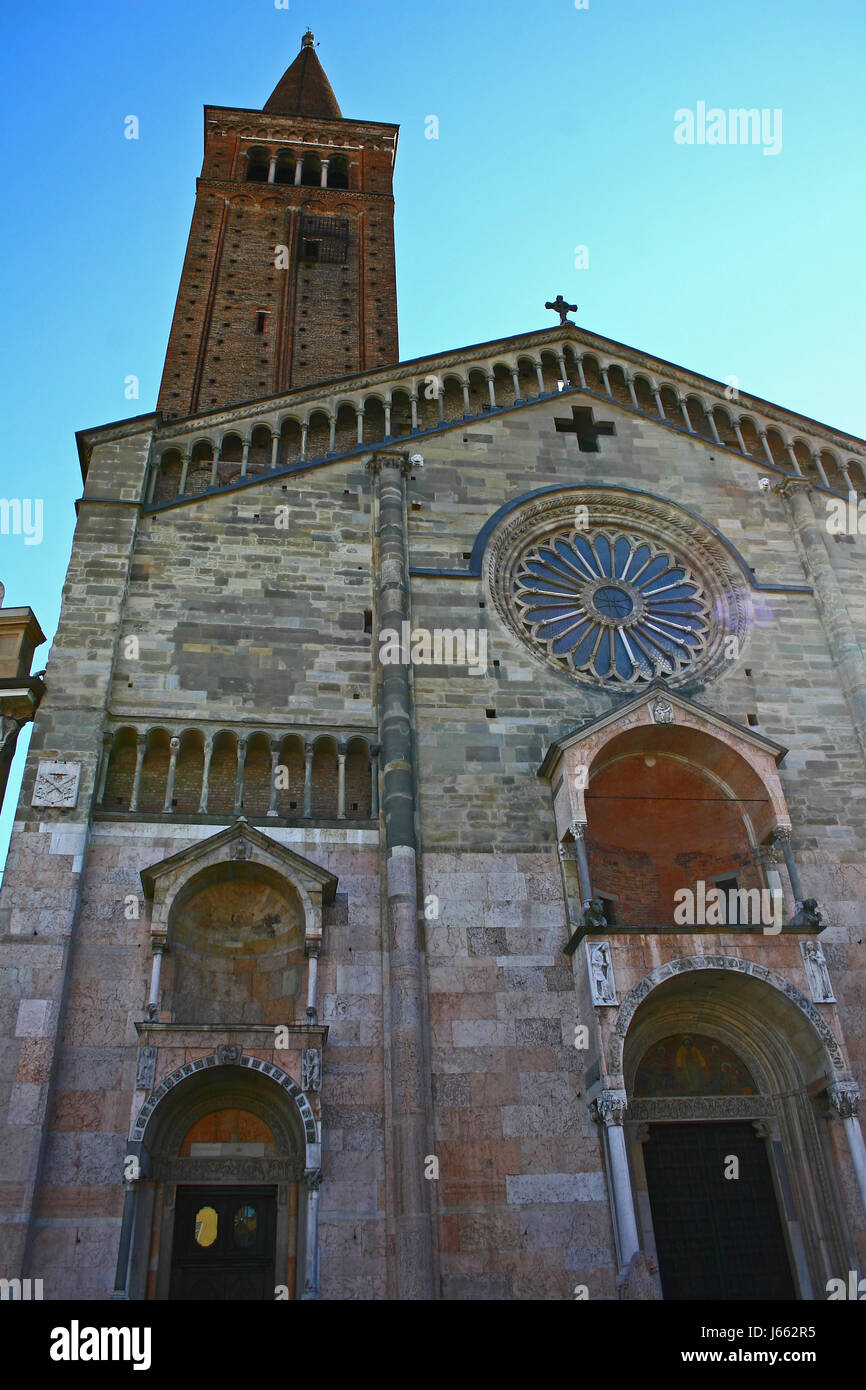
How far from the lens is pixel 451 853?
14.3 meters

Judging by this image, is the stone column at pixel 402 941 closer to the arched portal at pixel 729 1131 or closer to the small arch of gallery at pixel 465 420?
the small arch of gallery at pixel 465 420

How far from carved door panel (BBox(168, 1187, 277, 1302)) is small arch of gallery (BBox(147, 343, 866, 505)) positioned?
403 inches

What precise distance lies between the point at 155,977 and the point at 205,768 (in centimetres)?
297

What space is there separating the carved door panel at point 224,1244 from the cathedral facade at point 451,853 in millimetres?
40

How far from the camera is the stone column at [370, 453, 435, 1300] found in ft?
37.4

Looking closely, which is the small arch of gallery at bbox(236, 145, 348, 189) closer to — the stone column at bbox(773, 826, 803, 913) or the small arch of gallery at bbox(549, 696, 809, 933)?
the small arch of gallery at bbox(549, 696, 809, 933)

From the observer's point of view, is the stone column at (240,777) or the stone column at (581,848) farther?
the stone column at (240,777)

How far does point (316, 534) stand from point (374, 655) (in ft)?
8.32

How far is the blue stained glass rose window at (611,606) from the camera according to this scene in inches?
673

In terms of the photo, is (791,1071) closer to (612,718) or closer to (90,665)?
(612,718)

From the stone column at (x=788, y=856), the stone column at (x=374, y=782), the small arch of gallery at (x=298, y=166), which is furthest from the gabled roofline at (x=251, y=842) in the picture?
the small arch of gallery at (x=298, y=166)

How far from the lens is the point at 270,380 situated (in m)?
25.5

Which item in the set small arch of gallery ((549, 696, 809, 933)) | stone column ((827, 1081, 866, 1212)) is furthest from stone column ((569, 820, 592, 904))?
stone column ((827, 1081, 866, 1212))
